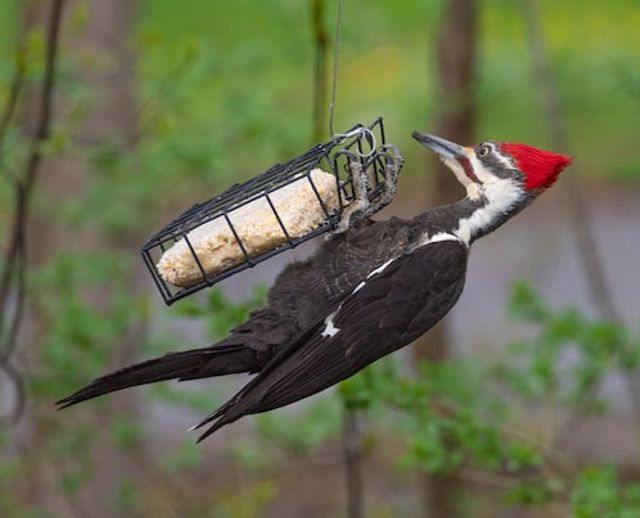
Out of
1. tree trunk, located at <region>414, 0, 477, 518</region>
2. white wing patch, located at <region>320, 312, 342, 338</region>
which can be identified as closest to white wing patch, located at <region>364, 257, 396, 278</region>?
white wing patch, located at <region>320, 312, 342, 338</region>

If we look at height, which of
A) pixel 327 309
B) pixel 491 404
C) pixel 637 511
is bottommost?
pixel 637 511

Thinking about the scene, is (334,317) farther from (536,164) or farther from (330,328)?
(536,164)

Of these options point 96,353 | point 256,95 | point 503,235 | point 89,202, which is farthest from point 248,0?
point 503,235

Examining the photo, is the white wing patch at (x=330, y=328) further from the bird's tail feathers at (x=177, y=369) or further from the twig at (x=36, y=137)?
the twig at (x=36, y=137)

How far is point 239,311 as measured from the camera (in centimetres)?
441

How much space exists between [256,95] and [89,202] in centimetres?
92

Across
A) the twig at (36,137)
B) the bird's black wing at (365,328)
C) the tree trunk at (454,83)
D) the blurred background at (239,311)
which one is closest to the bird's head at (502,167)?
the bird's black wing at (365,328)

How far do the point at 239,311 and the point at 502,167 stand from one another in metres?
1.23

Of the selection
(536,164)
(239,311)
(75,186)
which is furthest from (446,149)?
(75,186)

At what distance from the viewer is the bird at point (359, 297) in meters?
3.37

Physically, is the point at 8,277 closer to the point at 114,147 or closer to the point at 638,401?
the point at 114,147

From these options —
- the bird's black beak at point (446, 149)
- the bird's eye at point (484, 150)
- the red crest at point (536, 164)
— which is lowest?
the red crest at point (536, 164)

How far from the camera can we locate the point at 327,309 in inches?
142

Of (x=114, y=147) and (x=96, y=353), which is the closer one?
(x=114, y=147)
